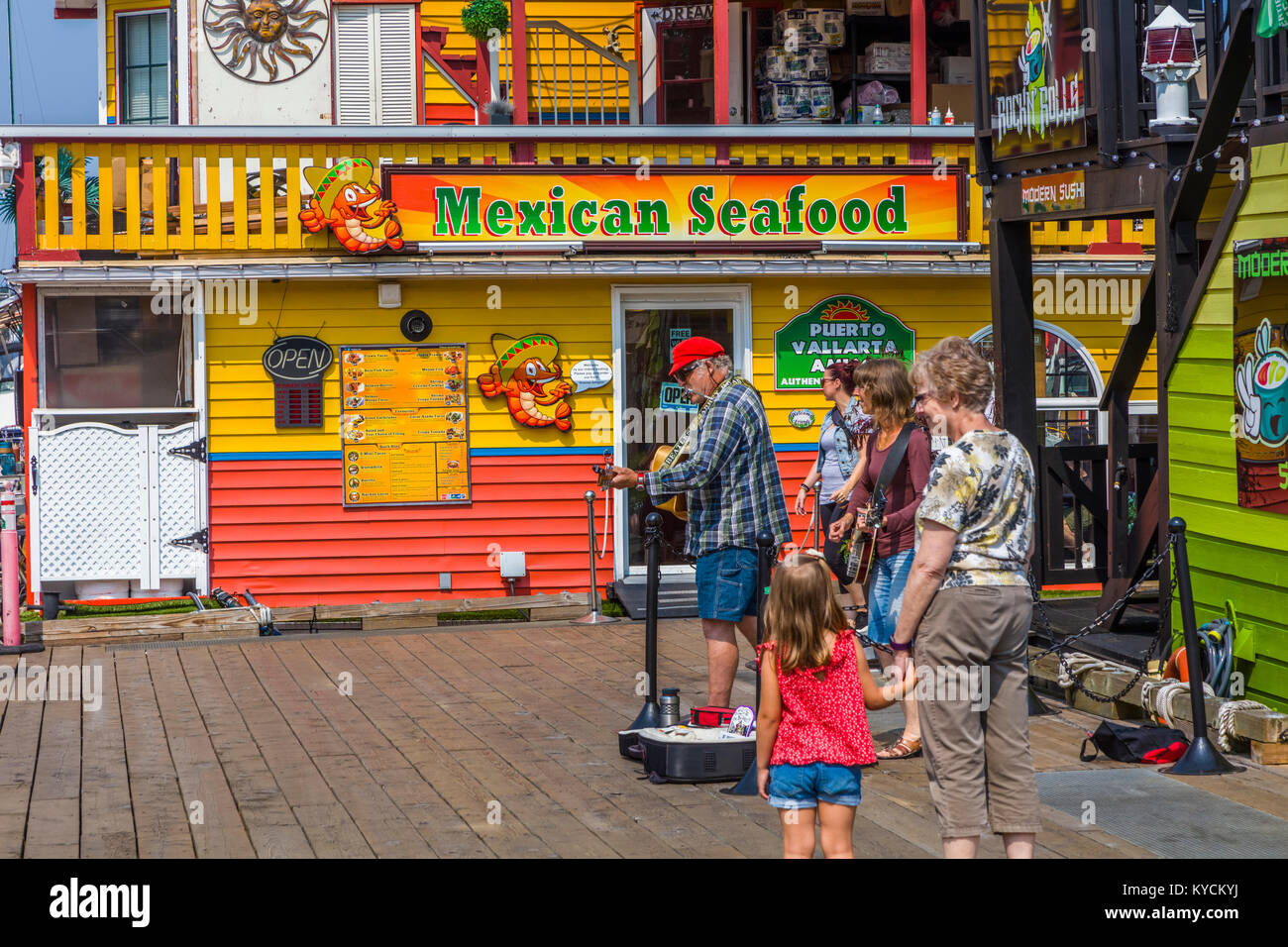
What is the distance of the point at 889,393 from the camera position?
712 centimetres

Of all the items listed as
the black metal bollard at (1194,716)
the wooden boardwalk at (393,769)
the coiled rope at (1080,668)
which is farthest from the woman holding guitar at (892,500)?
the coiled rope at (1080,668)

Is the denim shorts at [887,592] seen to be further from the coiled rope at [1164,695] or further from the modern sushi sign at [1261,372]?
the modern sushi sign at [1261,372]

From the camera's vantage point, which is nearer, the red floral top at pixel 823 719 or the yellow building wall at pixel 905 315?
the red floral top at pixel 823 719

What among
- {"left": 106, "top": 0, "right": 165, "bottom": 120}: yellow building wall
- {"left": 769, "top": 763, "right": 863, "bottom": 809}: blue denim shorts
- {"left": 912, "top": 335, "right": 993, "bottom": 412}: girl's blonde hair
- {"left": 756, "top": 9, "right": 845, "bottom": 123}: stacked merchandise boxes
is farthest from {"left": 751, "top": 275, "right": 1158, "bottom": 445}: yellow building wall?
{"left": 769, "top": 763, "right": 863, "bottom": 809}: blue denim shorts

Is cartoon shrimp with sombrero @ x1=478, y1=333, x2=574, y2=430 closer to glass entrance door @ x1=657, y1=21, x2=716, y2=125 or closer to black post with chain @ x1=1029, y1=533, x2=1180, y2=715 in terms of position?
glass entrance door @ x1=657, y1=21, x2=716, y2=125

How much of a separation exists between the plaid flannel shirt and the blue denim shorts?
2320 millimetres

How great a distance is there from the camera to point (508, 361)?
12.5 m

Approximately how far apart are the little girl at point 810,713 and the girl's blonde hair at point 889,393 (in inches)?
102

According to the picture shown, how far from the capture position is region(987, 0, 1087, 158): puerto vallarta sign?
8.82m

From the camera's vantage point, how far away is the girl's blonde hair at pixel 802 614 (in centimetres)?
457

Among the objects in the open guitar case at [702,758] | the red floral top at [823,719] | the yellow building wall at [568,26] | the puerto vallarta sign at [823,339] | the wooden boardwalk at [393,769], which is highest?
the yellow building wall at [568,26]

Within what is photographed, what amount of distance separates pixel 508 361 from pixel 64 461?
3542 mm

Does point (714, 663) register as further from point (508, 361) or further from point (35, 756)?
point (508, 361)

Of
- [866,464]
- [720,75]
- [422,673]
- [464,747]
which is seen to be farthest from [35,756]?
[720,75]
